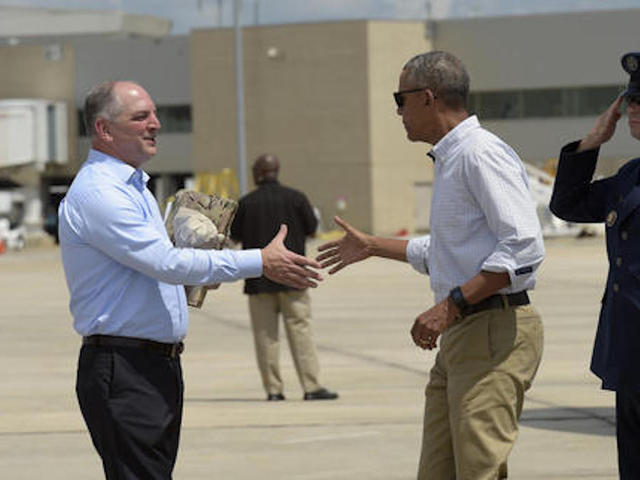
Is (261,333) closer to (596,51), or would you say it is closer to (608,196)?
(608,196)

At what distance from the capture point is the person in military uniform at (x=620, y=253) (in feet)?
19.6

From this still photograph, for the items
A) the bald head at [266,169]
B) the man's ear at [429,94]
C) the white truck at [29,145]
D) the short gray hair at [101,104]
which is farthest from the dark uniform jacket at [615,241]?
the white truck at [29,145]

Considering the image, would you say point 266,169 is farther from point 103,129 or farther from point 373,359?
point 103,129

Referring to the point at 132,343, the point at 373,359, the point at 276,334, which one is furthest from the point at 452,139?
the point at 373,359

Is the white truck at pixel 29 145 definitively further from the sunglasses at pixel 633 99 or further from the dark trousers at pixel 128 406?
the sunglasses at pixel 633 99

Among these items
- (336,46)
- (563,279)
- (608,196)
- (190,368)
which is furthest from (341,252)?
(336,46)

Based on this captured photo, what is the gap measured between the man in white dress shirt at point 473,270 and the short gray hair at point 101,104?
100 centimetres

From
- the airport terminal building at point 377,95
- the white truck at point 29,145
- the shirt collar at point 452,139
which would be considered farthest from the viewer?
the white truck at point 29,145

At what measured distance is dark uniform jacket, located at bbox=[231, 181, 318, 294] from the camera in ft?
46.0

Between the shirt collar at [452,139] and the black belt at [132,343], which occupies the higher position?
the shirt collar at [452,139]

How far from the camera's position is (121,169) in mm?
5898

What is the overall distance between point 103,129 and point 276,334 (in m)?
8.28

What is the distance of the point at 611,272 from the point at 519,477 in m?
3.46

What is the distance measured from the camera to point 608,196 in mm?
6191
